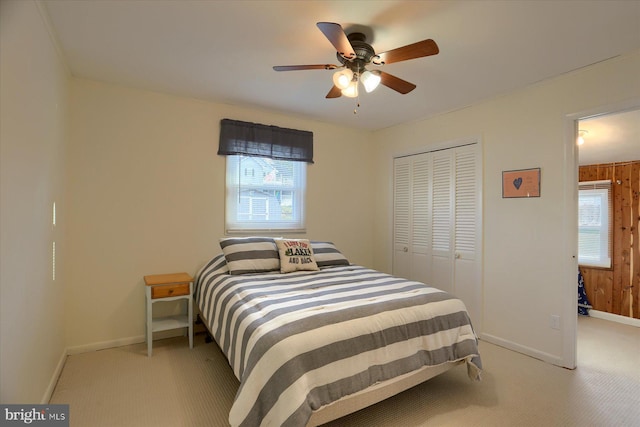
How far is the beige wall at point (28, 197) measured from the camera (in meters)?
1.40

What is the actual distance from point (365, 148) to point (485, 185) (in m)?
1.74

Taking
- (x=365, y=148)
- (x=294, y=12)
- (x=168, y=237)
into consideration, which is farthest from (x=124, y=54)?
(x=365, y=148)

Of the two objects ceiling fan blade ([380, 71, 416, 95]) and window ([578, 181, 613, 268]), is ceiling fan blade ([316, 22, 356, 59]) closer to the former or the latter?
ceiling fan blade ([380, 71, 416, 95])

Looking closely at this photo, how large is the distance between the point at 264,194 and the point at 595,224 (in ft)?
15.4

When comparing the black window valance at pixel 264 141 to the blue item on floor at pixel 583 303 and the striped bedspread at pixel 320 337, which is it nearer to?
the striped bedspread at pixel 320 337

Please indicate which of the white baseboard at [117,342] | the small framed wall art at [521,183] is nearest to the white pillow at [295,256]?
the white baseboard at [117,342]

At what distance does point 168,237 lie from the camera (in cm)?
316

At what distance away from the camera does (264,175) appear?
12.1 feet

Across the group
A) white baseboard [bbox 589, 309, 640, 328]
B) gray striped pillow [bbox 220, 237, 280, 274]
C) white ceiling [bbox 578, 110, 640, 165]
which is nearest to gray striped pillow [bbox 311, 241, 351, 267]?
gray striped pillow [bbox 220, 237, 280, 274]

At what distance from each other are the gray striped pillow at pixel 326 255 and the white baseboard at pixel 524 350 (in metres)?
1.59

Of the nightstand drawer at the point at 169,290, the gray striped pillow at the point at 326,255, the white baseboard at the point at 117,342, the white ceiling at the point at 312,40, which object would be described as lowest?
the white baseboard at the point at 117,342

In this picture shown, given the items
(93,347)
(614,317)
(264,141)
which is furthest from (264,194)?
(614,317)

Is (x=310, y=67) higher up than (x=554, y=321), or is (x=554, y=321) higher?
(x=310, y=67)

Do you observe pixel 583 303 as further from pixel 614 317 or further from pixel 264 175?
pixel 264 175
